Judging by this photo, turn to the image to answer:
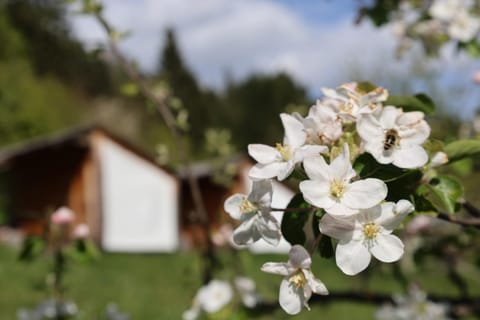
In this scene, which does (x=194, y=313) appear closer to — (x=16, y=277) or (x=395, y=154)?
(x=395, y=154)

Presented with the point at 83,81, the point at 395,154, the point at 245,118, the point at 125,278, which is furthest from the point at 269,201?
the point at 83,81

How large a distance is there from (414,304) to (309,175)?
148cm

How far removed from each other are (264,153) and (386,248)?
19 centimetres

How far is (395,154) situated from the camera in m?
0.81

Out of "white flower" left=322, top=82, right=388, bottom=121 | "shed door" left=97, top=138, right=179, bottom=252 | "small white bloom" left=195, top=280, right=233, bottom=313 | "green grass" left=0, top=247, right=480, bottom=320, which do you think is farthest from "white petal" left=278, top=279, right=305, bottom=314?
"shed door" left=97, top=138, right=179, bottom=252

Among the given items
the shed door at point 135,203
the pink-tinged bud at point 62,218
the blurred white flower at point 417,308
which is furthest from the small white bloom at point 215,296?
the shed door at point 135,203

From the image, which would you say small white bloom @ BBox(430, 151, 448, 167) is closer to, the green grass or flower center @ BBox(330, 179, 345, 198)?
flower center @ BBox(330, 179, 345, 198)

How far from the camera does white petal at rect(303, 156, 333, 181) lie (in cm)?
77

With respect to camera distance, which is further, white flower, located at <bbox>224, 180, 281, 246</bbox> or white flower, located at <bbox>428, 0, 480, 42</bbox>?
white flower, located at <bbox>428, 0, 480, 42</bbox>

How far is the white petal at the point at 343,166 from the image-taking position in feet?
2.53

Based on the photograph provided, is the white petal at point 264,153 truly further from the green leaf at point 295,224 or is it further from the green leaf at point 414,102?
the green leaf at point 414,102

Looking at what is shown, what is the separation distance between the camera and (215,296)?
185 cm

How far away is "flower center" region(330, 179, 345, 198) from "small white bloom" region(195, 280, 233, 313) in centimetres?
113

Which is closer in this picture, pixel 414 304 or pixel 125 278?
pixel 414 304
